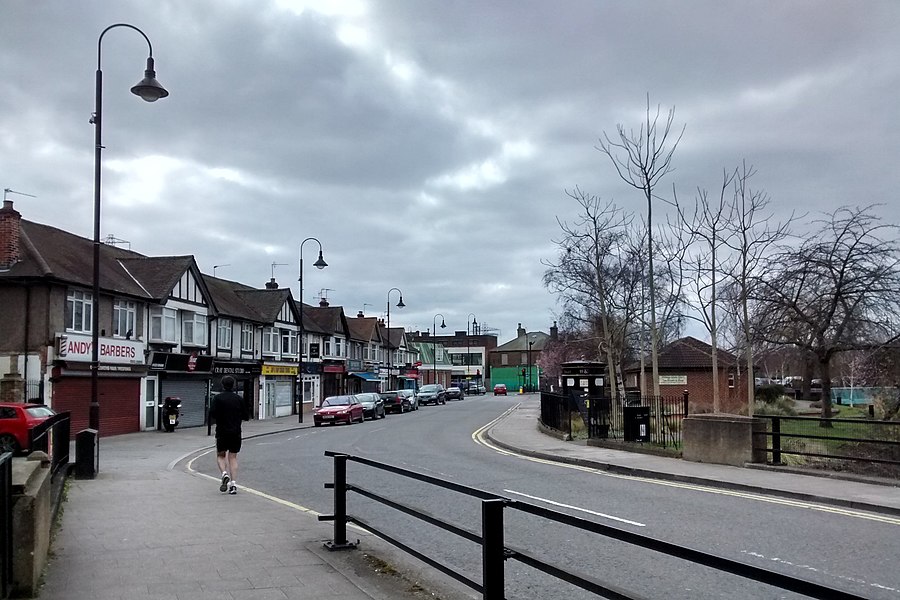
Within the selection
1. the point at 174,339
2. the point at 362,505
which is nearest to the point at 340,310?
the point at 174,339

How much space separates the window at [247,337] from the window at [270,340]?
6.28ft

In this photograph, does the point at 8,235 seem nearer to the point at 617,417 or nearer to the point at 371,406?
the point at 371,406

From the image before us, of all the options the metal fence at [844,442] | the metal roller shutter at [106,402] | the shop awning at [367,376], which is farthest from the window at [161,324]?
the shop awning at [367,376]

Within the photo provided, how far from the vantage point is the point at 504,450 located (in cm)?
2250

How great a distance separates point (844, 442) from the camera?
19.5 meters

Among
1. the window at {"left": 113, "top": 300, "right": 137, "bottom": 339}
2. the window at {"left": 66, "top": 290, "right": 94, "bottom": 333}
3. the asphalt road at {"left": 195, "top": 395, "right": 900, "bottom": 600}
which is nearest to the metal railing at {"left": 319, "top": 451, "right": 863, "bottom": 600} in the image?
the asphalt road at {"left": 195, "top": 395, "right": 900, "bottom": 600}

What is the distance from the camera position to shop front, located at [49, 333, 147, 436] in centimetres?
2809

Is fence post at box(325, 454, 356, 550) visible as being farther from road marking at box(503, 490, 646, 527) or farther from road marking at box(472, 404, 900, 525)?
road marking at box(472, 404, 900, 525)

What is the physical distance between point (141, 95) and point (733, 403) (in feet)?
107

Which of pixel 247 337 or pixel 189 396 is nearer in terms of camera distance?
pixel 189 396

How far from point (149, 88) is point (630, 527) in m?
12.6

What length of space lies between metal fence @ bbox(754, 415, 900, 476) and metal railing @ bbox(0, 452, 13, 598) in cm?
1213

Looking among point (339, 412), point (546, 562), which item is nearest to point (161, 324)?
point (339, 412)

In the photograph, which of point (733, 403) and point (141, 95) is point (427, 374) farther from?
point (141, 95)
